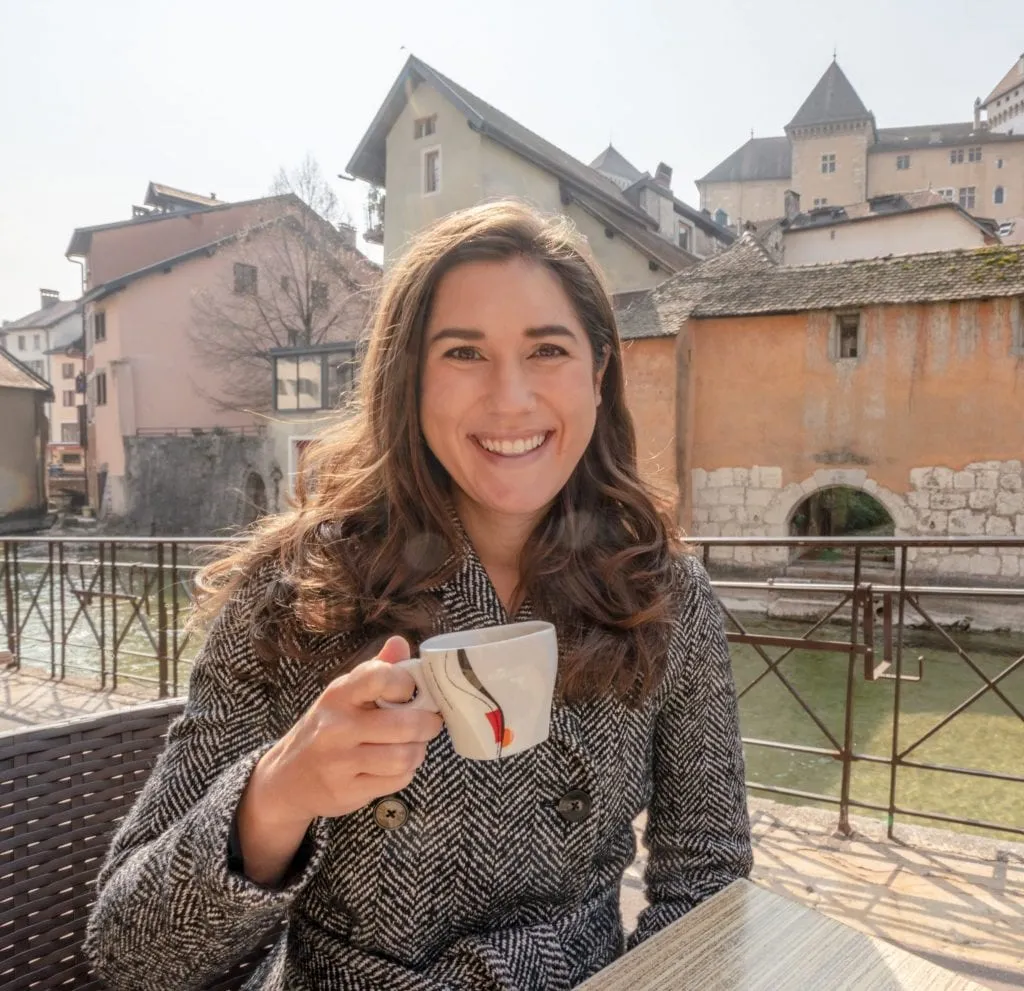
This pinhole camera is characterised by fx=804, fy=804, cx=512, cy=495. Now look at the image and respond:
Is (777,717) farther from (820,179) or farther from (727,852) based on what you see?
(820,179)

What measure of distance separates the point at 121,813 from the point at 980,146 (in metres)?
58.8

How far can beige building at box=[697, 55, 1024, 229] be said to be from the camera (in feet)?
157

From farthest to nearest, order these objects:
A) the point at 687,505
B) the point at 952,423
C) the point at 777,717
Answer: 1. the point at 687,505
2. the point at 952,423
3. the point at 777,717

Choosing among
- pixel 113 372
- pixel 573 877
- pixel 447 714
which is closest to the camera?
pixel 447 714

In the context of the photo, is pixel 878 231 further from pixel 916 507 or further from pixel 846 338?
pixel 916 507

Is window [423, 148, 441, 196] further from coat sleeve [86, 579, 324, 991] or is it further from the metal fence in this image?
coat sleeve [86, 579, 324, 991]

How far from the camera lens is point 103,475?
973 inches

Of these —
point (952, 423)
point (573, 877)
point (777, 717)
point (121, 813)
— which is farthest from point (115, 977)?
point (952, 423)

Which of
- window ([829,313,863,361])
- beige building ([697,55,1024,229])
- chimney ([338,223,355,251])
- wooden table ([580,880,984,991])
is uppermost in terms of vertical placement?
beige building ([697,55,1024,229])

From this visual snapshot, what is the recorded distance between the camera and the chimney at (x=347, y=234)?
82.4 ft

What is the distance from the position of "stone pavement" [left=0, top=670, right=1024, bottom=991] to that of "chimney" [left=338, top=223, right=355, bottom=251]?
79.6 ft

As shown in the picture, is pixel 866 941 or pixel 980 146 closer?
pixel 866 941

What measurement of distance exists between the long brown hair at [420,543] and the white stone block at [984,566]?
1393 cm

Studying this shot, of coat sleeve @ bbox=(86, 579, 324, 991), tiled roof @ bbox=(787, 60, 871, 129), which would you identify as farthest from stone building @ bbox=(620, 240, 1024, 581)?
tiled roof @ bbox=(787, 60, 871, 129)
